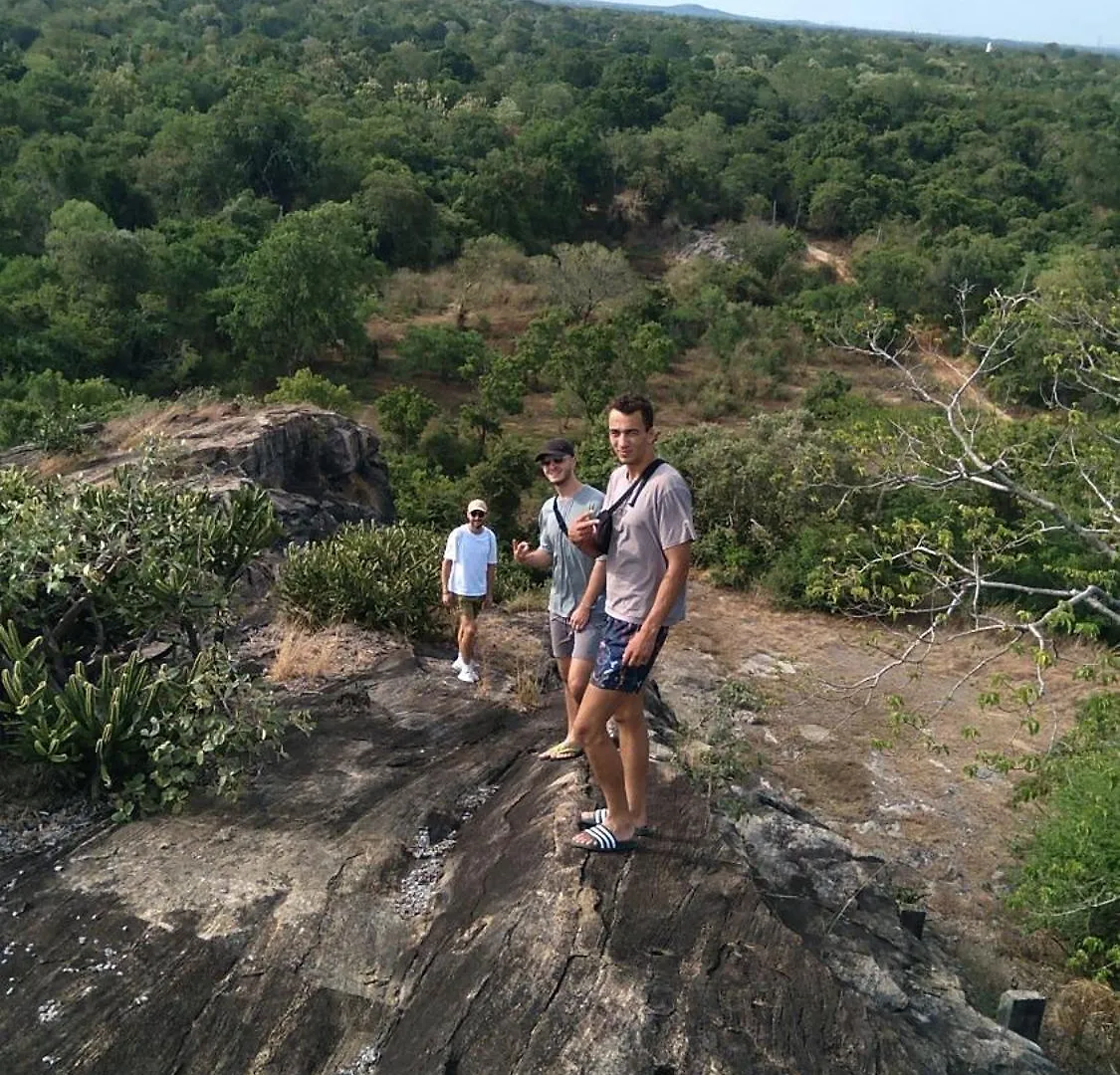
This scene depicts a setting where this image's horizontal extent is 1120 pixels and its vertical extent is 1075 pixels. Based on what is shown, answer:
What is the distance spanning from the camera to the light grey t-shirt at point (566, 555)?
4.70 metres

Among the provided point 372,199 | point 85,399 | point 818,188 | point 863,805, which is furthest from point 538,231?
point 863,805

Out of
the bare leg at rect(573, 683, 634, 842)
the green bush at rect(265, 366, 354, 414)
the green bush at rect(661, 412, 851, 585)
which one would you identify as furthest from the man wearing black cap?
the green bush at rect(265, 366, 354, 414)

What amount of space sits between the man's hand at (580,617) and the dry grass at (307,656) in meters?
2.59

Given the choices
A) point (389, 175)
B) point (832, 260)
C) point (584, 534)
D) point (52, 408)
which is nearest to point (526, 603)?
point (584, 534)

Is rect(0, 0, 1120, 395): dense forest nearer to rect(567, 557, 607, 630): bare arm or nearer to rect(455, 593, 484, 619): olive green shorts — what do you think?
rect(455, 593, 484, 619): olive green shorts

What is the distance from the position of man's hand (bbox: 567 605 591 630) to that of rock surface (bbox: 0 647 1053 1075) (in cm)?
76

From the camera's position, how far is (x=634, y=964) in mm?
3723

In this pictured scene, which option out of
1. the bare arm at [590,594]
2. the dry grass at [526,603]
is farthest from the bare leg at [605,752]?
the dry grass at [526,603]

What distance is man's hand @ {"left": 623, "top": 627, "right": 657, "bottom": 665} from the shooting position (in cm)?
384

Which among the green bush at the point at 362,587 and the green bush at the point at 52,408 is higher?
the green bush at the point at 362,587

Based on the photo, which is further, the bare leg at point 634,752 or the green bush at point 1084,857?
the green bush at point 1084,857

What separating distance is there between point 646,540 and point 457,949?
1.63 m

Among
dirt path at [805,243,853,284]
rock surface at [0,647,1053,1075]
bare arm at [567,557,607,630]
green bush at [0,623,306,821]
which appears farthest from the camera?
dirt path at [805,243,853,284]

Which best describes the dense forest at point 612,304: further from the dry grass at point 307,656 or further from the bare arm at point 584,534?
the bare arm at point 584,534
